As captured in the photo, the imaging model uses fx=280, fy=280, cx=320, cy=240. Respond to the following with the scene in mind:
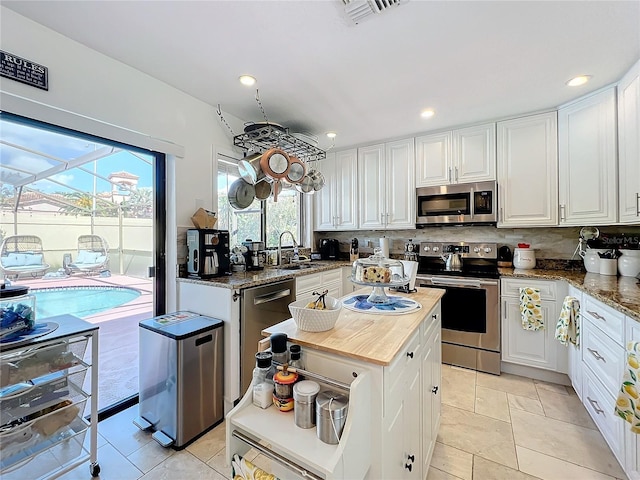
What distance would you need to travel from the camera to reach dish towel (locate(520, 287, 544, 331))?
2434 millimetres

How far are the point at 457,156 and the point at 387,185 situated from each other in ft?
2.69

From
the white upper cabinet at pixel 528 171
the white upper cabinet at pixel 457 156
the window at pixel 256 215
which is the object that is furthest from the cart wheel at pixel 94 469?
the white upper cabinet at pixel 528 171

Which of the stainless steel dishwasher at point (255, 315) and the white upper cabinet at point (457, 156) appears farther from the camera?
the white upper cabinet at point (457, 156)

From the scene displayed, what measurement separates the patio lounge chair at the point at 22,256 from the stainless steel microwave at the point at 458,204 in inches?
129

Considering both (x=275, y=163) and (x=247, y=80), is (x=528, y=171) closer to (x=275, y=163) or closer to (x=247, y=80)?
(x=275, y=163)

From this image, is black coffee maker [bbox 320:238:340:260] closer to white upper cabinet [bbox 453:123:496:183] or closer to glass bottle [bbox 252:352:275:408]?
white upper cabinet [bbox 453:123:496:183]

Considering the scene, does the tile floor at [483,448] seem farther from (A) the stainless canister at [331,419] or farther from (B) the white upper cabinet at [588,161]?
(B) the white upper cabinet at [588,161]

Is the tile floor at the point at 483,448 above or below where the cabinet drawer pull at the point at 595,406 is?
below

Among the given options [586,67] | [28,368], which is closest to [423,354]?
[28,368]

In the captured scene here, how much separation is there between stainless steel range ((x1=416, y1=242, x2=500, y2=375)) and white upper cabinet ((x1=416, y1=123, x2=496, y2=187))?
91 cm

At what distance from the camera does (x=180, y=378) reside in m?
1.73

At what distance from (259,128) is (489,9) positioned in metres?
1.76

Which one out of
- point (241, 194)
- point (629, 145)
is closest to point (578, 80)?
point (629, 145)

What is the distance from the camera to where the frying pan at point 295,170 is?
2506 millimetres
